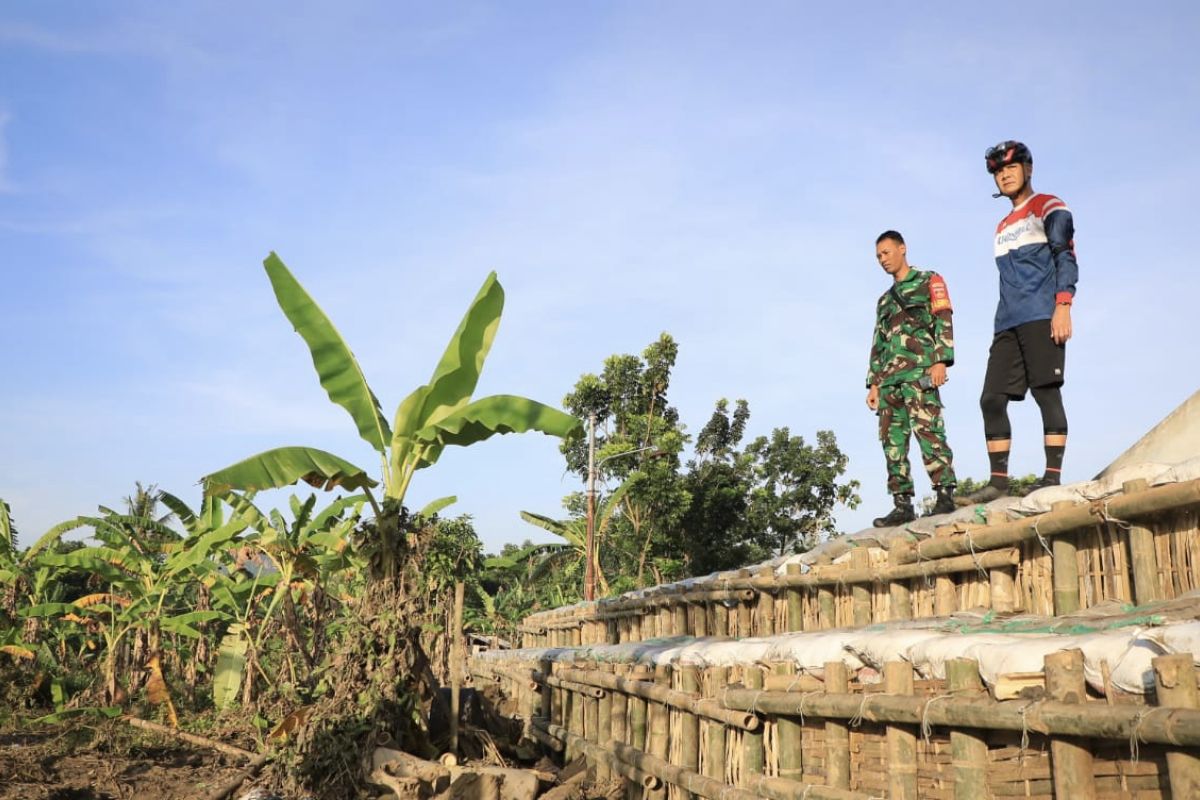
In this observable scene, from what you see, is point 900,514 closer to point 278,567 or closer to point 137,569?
point 278,567

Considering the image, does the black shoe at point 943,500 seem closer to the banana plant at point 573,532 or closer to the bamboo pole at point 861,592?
the bamboo pole at point 861,592

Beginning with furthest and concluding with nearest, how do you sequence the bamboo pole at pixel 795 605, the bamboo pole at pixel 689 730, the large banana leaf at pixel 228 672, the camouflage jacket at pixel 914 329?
the large banana leaf at pixel 228 672 < the bamboo pole at pixel 795 605 < the camouflage jacket at pixel 914 329 < the bamboo pole at pixel 689 730

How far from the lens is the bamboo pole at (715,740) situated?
20.1ft

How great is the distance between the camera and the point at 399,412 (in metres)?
8.37

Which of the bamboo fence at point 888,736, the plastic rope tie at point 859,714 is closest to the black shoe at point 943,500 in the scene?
the bamboo fence at point 888,736

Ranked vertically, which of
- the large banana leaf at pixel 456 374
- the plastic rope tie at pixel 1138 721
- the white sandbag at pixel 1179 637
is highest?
the large banana leaf at pixel 456 374

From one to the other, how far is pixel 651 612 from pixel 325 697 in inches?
169

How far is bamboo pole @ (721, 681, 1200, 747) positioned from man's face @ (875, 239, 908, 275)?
Answer: 143 inches

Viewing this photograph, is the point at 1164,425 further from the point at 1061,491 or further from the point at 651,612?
the point at 651,612

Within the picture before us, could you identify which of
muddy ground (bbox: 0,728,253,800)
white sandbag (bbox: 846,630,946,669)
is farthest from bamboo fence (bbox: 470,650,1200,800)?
muddy ground (bbox: 0,728,253,800)

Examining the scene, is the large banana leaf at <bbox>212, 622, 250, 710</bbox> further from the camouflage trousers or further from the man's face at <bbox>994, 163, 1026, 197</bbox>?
the man's face at <bbox>994, 163, 1026, 197</bbox>

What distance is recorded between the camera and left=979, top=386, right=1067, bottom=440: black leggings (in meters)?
6.52

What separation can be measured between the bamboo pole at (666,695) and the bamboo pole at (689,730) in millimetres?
60

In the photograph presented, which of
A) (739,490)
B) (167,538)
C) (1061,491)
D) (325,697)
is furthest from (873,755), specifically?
(739,490)
